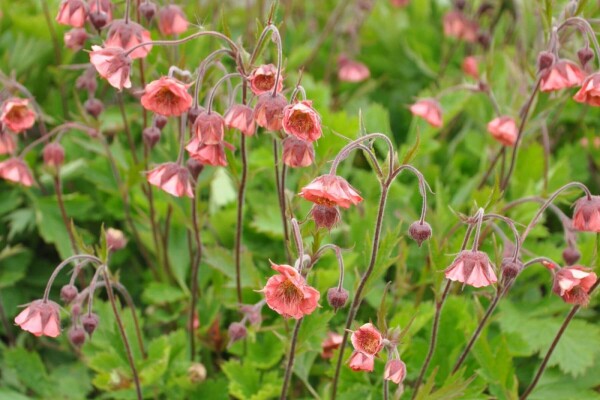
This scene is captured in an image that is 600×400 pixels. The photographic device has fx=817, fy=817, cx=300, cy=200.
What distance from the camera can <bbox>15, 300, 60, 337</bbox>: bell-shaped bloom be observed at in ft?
6.44

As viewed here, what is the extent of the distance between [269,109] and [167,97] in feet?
0.92

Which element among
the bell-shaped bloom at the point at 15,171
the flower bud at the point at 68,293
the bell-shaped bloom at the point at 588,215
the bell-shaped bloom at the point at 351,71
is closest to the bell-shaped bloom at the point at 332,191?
the bell-shaped bloom at the point at 588,215

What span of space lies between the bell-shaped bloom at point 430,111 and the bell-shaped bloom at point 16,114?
1.30 metres

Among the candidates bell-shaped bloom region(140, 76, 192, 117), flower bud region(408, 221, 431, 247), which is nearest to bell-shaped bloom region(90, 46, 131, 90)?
bell-shaped bloom region(140, 76, 192, 117)

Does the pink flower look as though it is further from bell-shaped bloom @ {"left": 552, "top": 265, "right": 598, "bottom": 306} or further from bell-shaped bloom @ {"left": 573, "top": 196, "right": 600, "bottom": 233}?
bell-shaped bloom @ {"left": 573, "top": 196, "right": 600, "bottom": 233}

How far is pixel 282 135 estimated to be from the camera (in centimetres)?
203

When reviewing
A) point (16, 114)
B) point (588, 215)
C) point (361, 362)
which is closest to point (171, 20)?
point (16, 114)

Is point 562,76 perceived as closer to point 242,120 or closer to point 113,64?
point 242,120

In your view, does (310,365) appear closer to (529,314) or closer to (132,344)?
(132,344)

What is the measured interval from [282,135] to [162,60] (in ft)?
2.66

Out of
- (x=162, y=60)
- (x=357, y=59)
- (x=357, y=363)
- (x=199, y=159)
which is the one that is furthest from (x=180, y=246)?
(x=357, y=59)

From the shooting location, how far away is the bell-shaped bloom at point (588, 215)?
1.98 metres

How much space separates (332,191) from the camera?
1.71m

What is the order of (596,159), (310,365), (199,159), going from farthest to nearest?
1. (596,159)
2. (310,365)
3. (199,159)
